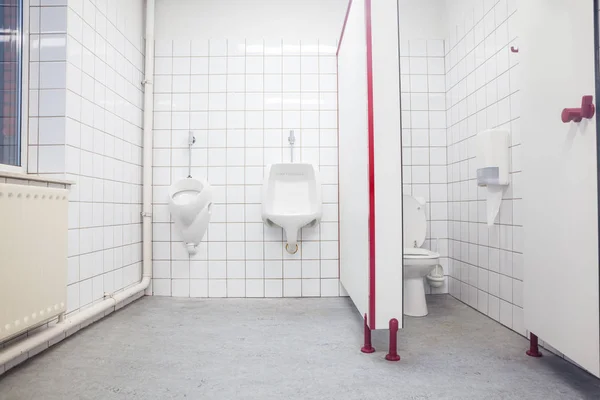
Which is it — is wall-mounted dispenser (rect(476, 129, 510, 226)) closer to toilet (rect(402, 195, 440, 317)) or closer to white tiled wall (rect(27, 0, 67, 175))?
toilet (rect(402, 195, 440, 317))

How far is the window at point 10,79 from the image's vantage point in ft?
5.99

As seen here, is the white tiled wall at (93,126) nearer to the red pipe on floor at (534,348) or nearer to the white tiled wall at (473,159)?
the red pipe on floor at (534,348)

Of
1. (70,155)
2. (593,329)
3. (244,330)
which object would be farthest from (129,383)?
(593,329)

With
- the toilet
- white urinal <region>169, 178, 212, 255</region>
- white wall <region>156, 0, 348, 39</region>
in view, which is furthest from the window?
the toilet

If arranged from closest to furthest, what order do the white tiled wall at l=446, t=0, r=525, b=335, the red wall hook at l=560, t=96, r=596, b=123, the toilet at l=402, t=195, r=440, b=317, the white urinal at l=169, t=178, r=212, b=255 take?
the red wall hook at l=560, t=96, r=596, b=123 < the white tiled wall at l=446, t=0, r=525, b=335 < the toilet at l=402, t=195, r=440, b=317 < the white urinal at l=169, t=178, r=212, b=255

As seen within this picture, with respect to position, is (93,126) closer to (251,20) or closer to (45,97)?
(45,97)

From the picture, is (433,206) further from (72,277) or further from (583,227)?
(72,277)

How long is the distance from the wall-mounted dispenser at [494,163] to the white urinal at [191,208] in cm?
182

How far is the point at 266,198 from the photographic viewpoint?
8.70ft

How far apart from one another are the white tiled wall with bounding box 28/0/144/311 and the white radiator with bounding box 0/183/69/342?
0.23 m

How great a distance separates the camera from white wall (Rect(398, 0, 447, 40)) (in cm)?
306

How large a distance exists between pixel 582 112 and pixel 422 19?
2132 millimetres

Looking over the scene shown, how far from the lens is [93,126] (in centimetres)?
225

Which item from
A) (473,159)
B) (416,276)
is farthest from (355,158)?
(473,159)
